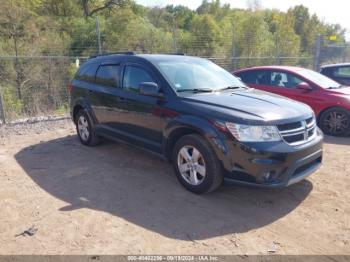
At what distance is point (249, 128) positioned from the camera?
378 cm

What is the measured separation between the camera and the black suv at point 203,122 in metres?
3.78

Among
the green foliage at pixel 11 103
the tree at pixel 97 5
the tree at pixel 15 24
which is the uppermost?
the tree at pixel 97 5

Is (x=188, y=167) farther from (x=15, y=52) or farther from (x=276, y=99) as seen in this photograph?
(x=15, y=52)

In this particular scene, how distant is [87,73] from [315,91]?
4872 mm

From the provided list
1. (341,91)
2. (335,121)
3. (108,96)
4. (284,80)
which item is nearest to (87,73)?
(108,96)

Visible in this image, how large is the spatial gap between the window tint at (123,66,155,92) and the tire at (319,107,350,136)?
4.47 metres

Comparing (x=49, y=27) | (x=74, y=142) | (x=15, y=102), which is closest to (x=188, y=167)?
(x=74, y=142)

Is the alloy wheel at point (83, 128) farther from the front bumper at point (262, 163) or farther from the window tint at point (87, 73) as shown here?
the front bumper at point (262, 163)

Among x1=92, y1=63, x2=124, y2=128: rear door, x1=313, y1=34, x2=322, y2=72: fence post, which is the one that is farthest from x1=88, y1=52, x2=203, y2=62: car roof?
x1=313, y1=34, x2=322, y2=72: fence post

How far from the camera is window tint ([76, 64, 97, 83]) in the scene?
6035 mm

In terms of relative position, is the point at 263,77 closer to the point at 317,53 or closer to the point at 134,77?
the point at 134,77

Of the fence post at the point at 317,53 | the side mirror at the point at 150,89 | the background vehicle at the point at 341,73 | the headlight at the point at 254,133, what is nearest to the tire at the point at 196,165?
the headlight at the point at 254,133

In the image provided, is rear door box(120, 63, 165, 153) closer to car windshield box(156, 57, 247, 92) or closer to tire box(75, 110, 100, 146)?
car windshield box(156, 57, 247, 92)

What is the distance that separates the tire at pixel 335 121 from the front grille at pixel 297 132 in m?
3.33
